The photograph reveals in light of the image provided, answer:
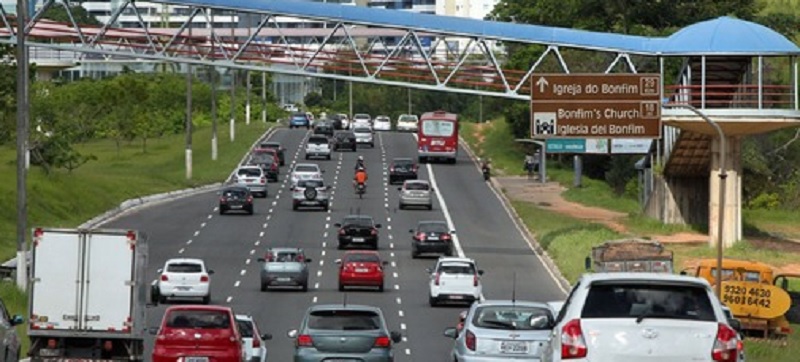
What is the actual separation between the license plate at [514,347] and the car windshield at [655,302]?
11.0 meters

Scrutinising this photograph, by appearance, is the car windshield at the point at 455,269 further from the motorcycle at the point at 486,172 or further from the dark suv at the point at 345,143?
the dark suv at the point at 345,143

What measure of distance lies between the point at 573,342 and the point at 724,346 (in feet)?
4.65

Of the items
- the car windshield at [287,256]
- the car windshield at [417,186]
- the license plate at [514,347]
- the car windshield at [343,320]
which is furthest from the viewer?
the car windshield at [417,186]

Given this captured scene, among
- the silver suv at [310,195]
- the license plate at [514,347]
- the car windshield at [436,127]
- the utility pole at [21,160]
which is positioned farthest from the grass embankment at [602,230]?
the utility pole at [21,160]

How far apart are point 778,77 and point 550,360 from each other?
246 feet

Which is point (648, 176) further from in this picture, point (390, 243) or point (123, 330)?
point (123, 330)

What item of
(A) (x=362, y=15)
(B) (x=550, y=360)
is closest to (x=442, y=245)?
(A) (x=362, y=15)

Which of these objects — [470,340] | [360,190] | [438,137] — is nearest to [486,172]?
[438,137]

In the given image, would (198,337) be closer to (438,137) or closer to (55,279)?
(55,279)

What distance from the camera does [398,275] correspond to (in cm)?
6197

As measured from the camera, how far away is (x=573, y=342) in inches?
697

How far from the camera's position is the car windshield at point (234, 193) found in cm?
8075

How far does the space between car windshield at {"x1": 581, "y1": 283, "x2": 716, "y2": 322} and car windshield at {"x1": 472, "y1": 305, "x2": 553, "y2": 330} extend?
37.2 ft

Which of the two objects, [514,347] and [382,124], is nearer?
[514,347]
